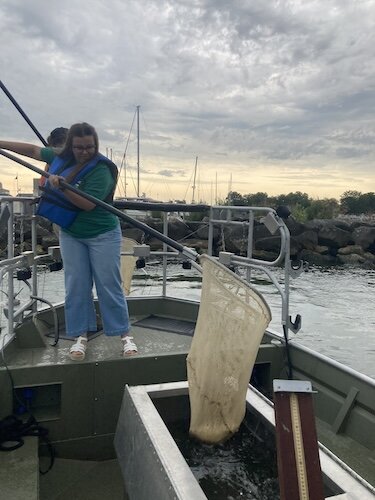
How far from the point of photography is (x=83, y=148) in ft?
11.6

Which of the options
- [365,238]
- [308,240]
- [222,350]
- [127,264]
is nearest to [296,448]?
[222,350]

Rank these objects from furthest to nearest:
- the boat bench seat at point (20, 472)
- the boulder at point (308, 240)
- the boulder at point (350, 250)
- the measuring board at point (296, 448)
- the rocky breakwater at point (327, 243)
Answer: the boulder at point (308, 240)
the boulder at point (350, 250)
the rocky breakwater at point (327, 243)
the boat bench seat at point (20, 472)
the measuring board at point (296, 448)

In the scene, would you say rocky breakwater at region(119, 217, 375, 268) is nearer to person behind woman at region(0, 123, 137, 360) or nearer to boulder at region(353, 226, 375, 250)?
boulder at region(353, 226, 375, 250)

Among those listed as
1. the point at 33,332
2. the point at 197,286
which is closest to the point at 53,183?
the point at 33,332

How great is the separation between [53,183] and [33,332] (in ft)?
4.91

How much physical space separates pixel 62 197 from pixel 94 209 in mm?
269

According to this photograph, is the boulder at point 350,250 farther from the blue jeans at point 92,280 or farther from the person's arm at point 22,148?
the person's arm at point 22,148

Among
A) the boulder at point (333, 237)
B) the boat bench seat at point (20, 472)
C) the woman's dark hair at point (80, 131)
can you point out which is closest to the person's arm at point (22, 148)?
the woman's dark hair at point (80, 131)

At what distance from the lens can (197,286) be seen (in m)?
20.0

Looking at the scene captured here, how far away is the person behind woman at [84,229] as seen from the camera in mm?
3549

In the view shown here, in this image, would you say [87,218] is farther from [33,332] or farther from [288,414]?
[288,414]

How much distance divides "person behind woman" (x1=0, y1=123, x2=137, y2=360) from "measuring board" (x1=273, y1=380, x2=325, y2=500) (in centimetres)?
233

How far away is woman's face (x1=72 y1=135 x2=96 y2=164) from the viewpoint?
11.5ft

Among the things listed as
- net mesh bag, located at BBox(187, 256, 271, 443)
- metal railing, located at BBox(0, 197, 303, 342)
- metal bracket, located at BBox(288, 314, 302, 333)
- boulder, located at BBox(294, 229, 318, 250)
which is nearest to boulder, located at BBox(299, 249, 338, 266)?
boulder, located at BBox(294, 229, 318, 250)
